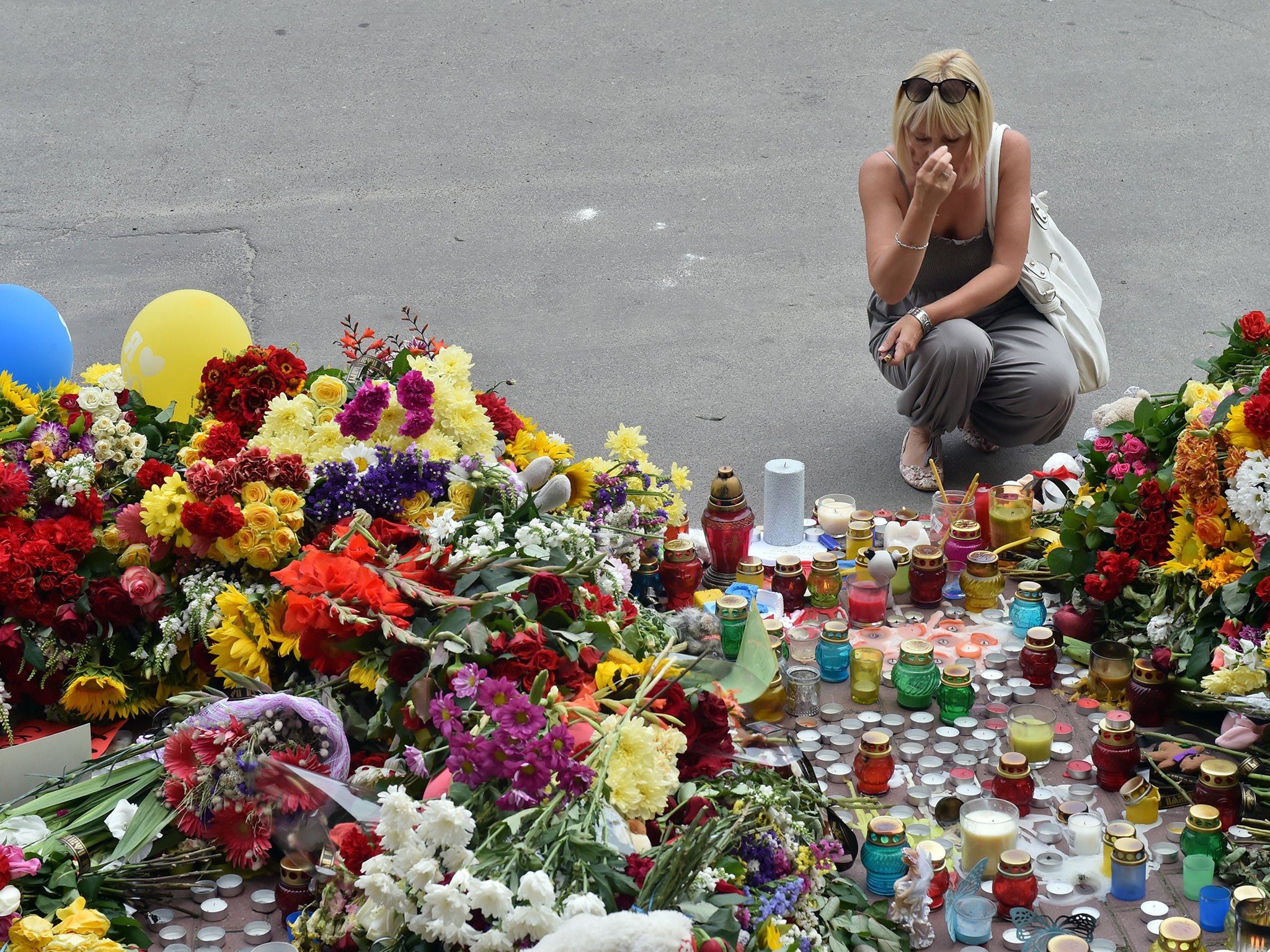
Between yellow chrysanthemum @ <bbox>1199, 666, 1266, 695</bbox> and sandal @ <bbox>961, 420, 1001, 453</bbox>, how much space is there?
1.84 metres

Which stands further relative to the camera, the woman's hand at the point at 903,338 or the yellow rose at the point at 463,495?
the woman's hand at the point at 903,338

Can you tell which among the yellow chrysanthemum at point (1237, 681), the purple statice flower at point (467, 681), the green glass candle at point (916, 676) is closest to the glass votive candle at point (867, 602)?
the green glass candle at point (916, 676)

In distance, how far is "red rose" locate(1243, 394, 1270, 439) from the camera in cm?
254

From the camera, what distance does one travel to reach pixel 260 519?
2600mm

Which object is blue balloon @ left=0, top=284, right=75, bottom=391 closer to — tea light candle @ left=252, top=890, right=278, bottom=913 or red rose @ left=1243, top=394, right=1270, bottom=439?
tea light candle @ left=252, top=890, right=278, bottom=913

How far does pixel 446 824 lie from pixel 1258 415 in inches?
70.7

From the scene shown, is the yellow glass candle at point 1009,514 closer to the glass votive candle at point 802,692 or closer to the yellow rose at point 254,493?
the glass votive candle at point 802,692

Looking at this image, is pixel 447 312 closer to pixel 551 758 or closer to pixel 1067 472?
pixel 1067 472

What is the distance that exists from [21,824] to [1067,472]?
2.72 meters

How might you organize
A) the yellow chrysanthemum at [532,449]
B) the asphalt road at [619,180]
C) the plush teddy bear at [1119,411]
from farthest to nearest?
the asphalt road at [619,180] < the plush teddy bear at [1119,411] < the yellow chrysanthemum at [532,449]

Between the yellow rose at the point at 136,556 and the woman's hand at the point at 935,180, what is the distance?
2.28 metres

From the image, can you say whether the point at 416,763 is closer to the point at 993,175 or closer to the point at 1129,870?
the point at 1129,870

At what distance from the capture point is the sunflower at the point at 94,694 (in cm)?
265

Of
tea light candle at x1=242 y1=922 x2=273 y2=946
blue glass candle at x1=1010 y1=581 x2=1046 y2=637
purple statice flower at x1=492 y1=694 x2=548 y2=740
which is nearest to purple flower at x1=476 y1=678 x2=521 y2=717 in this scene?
purple statice flower at x1=492 y1=694 x2=548 y2=740
